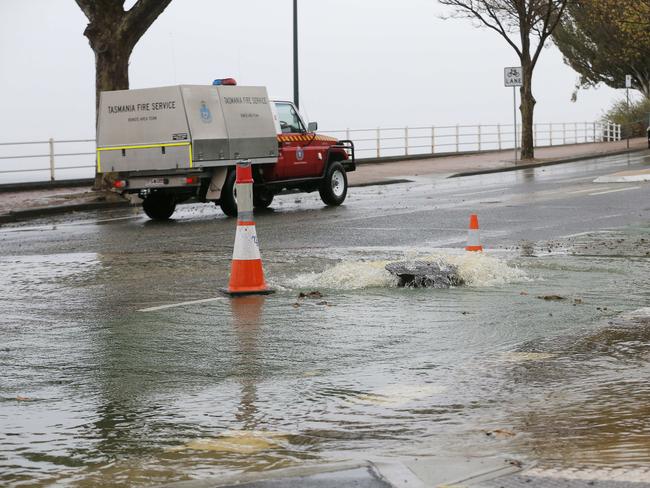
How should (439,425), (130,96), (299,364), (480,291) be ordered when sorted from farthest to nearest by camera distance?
1. (130,96)
2. (480,291)
3. (299,364)
4. (439,425)

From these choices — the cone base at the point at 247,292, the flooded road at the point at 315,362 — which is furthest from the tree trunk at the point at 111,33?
the cone base at the point at 247,292

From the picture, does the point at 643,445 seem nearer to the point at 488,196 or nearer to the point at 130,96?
the point at 130,96

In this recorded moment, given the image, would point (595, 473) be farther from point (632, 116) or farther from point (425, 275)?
point (632, 116)

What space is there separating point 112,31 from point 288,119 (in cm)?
560

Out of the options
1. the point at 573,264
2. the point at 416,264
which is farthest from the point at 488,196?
the point at 416,264

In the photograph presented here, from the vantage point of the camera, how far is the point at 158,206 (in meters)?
20.7

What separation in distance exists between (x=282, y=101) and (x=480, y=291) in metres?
13.0

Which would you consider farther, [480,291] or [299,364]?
[480,291]

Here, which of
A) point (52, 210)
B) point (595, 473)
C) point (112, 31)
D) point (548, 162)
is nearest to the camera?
point (595, 473)

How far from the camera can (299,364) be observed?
6754mm

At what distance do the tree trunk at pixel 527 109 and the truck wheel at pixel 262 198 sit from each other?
2085cm

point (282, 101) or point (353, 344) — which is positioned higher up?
point (282, 101)

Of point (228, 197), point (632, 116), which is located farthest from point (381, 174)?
point (632, 116)

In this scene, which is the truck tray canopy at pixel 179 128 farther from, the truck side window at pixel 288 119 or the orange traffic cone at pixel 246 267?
the orange traffic cone at pixel 246 267
